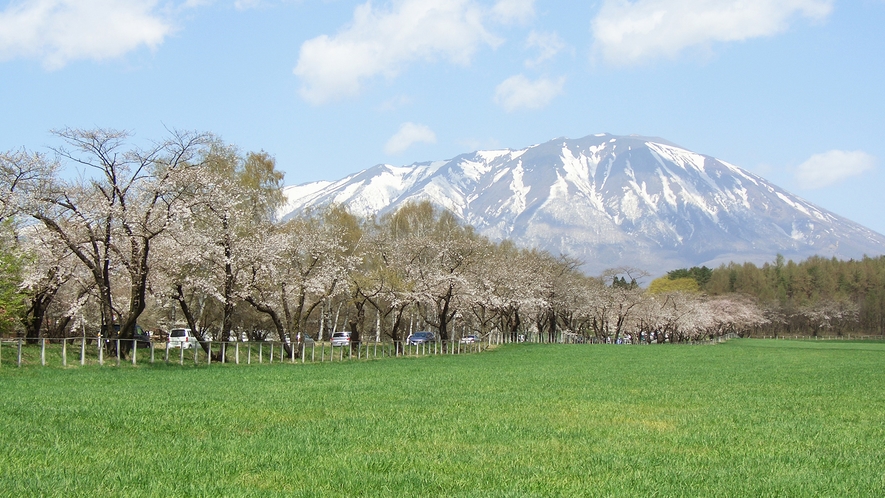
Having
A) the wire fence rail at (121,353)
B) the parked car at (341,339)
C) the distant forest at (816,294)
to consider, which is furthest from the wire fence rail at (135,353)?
the distant forest at (816,294)

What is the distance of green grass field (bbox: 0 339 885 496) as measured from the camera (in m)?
9.84

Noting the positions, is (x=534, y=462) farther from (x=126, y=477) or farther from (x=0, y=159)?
(x=0, y=159)

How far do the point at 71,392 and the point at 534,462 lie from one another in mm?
13842

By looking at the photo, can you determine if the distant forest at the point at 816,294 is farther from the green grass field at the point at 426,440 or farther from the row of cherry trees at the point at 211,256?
the green grass field at the point at 426,440

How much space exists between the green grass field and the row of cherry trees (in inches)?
386

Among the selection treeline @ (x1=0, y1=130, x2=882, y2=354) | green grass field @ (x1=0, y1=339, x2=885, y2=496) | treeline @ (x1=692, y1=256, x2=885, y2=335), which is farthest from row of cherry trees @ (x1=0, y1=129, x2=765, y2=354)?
treeline @ (x1=692, y1=256, x2=885, y2=335)

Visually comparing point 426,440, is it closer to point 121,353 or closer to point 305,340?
point 121,353

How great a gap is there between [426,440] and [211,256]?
27.5 meters

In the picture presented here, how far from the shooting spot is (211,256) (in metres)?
38.5

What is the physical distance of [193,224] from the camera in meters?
40.3

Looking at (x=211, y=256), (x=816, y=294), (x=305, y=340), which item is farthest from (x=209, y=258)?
(x=816, y=294)

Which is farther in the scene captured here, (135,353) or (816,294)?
(816,294)

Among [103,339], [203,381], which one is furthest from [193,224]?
[203,381]

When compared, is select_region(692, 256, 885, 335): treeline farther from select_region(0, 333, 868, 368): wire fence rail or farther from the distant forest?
select_region(0, 333, 868, 368): wire fence rail
